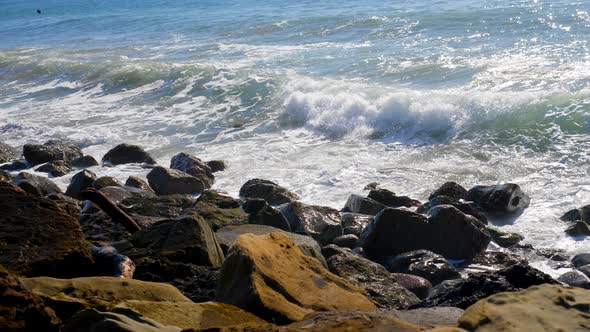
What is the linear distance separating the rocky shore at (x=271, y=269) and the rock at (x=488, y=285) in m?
0.01

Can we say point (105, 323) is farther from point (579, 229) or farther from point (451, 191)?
point (451, 191)

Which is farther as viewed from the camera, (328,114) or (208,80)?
(208,80)

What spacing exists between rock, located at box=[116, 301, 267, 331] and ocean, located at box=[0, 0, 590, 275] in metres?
5.03

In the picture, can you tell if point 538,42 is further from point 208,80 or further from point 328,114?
point 208,80

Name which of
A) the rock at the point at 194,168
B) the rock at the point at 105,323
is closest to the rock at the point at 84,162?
the rock at the point at 194,168

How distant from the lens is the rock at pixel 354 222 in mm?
9164

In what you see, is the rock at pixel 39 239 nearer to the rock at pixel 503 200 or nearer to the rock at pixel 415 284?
the rock at pixel 415 284

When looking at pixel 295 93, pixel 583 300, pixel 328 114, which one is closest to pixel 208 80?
pixel 295 93

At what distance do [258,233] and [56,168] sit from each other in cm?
678

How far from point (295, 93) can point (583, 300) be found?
14082mm

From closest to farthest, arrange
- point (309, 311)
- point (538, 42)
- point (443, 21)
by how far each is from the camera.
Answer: point (309, 311) < point (538, 42) < point (443, 21)

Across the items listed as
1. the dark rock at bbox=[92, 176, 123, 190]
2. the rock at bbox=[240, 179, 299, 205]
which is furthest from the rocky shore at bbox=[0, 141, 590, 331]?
the dark rock at bbox=[92, 176, 123, 190]

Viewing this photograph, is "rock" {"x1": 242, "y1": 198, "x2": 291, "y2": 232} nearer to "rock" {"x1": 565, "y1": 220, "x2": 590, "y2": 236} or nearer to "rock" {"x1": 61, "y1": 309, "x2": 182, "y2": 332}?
"rock" {"x1": 565, "y1": 220, "x2": 590, "y2": 236}

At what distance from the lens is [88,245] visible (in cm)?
550
